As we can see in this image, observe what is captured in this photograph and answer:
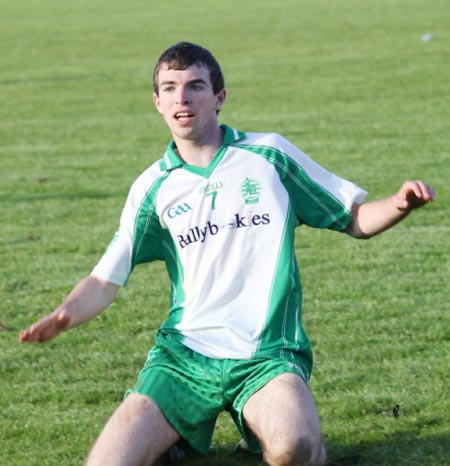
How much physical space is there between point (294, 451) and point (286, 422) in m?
0.11

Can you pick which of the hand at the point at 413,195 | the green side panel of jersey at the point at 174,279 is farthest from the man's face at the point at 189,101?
the hand at the point at 413,195

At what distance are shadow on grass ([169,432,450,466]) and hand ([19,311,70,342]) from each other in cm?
87

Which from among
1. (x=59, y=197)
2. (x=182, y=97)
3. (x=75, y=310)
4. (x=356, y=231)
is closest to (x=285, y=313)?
(x=356, y=231)

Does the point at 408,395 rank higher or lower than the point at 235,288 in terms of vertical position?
lower

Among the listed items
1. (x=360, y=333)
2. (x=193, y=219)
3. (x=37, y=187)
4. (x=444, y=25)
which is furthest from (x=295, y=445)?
(x=444, y=25)

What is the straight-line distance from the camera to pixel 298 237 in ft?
30.7

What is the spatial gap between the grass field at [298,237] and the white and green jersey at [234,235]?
1.92ft

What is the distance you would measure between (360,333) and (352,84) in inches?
485

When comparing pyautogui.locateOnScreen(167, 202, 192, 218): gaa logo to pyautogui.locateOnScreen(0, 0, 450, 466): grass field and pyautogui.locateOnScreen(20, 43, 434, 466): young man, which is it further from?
pyautogui.locateOnScreen(0, 0, 450, 466): grass field

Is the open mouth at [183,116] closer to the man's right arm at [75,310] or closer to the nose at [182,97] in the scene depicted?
the nose at [182,97]

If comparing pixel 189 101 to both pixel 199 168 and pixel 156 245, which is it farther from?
pixel 156 245

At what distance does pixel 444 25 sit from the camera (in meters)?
26.4

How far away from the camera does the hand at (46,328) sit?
4535mm

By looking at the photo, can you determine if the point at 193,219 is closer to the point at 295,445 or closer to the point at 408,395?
the point at 295,445
